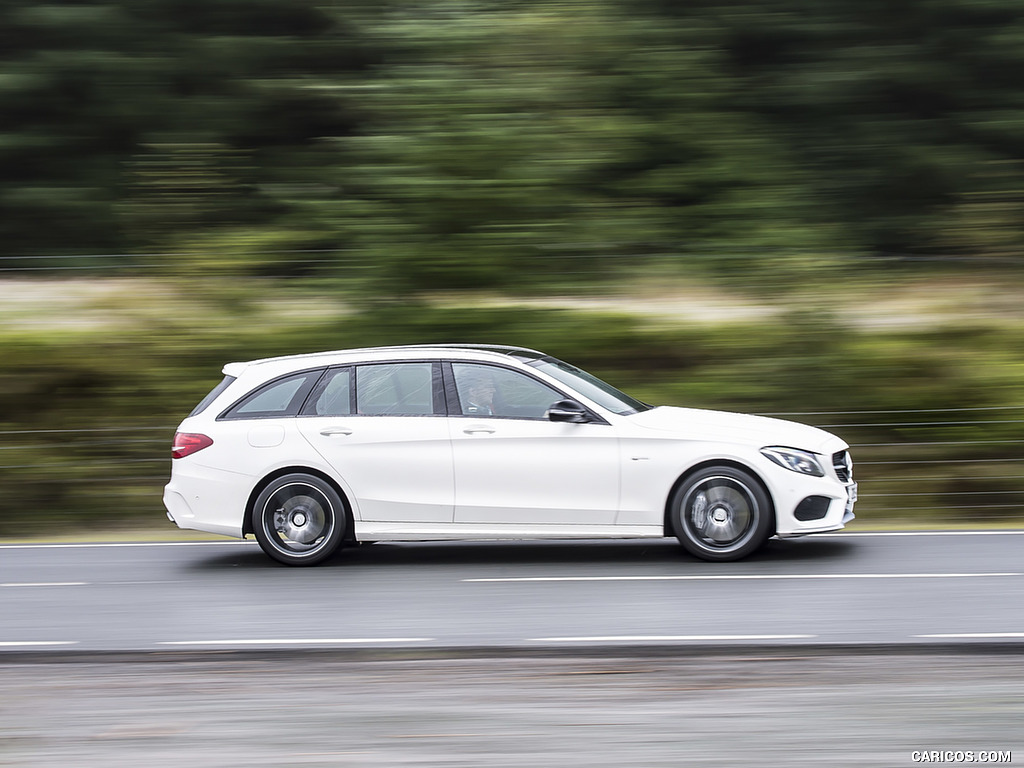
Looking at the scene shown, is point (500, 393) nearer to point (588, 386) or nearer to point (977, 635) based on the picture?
point (588, 386)

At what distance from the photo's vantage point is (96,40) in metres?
21.0

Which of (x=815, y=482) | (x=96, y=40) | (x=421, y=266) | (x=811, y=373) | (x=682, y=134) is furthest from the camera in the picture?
(x=96, y=40)

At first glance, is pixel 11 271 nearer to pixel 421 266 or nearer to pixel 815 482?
pixel 421 266

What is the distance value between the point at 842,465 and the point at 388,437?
10.6ft

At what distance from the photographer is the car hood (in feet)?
27.7

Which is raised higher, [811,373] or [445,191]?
[445,191]

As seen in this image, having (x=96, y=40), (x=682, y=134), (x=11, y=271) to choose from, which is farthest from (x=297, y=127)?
(x=682, y=134)

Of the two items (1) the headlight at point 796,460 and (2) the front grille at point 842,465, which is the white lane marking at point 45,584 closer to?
(1) the headlight at point 796,460

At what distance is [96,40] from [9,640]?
16.4 meters

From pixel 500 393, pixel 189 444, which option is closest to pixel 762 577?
pixel 500 393

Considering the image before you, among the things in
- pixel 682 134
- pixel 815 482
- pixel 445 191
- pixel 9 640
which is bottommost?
pixel 9 640

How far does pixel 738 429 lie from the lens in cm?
856

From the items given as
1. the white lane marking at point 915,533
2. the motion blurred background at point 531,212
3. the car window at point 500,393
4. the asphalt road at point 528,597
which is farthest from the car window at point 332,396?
the motion blurred background at point 531,212

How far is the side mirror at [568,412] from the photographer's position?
854 cm
